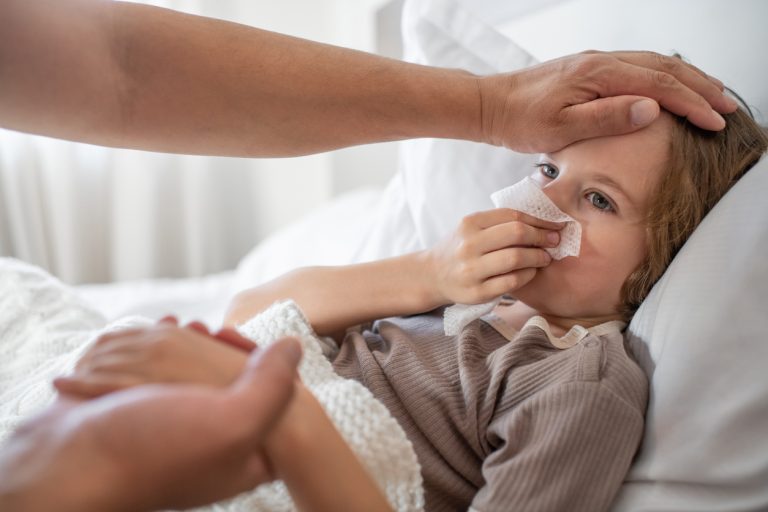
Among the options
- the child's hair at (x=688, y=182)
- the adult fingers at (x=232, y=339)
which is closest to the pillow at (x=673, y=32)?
the child's hair at (x=688, y=182)

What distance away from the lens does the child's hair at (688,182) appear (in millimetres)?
947

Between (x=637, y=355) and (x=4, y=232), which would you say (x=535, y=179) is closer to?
(x=637, y=355)

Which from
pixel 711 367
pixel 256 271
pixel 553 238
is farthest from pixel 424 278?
pixel 256 271

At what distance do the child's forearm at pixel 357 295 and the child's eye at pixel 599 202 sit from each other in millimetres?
271

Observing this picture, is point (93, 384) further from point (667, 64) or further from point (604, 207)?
point (667, 64)

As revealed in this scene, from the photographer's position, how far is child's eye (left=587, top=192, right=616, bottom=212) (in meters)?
0.97

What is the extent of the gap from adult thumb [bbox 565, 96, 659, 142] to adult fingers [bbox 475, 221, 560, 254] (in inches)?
6.3

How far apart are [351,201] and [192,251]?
99 centimetres

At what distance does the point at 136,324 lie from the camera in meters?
1.04

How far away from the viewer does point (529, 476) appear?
70 cm

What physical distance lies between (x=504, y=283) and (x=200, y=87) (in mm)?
503

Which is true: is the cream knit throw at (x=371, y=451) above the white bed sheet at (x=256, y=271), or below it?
above

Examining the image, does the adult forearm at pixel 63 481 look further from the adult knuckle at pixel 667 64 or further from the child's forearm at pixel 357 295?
the adult knuckle at pixel 667 64

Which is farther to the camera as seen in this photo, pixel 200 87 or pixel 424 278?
pixel 424 278
